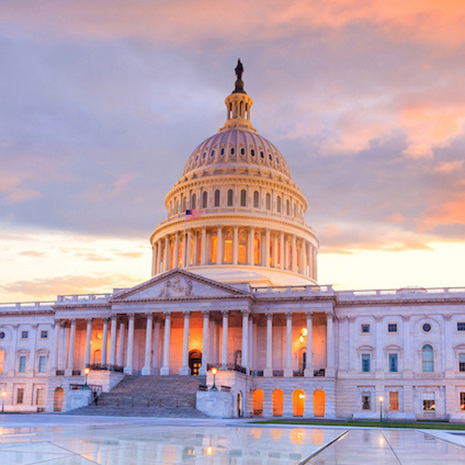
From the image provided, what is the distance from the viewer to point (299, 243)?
106000mm

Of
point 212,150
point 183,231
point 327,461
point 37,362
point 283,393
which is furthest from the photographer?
point 212,150

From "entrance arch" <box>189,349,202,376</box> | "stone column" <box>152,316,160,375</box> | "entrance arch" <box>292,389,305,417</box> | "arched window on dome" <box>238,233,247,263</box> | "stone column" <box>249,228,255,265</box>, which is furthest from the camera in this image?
"arched window on dome" <box>238,233,247,263</box>

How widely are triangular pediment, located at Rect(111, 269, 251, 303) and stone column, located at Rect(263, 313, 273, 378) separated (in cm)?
474

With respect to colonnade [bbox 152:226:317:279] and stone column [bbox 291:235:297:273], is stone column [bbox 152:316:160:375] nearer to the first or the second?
colonnade [bbox 152:226:317:279]

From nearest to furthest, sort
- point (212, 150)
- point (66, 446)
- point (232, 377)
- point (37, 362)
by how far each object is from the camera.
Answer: point (66, 446) < point (232, 377) < point (37, 362) < point (212, 150)

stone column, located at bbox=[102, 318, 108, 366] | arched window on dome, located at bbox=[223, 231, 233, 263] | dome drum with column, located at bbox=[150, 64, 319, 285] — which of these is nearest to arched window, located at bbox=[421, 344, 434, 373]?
dome drum with column, located at bbox=[150, 64, 319, 285]

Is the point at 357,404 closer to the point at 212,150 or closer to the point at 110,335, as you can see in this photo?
the point at 110,335

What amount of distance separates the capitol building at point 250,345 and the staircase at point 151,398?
1.43 metres

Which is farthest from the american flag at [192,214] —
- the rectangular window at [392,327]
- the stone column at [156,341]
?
the rectangular window at [392,327]

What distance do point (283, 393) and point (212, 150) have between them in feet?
164

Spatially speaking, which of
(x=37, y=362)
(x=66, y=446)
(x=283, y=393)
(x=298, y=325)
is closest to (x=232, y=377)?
(x=283, y=393)

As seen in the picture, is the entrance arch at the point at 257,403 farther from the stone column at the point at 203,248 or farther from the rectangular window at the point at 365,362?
the stone column at the point at 203,248

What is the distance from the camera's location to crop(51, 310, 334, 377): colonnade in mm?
76375

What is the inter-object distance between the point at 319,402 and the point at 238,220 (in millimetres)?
32421
